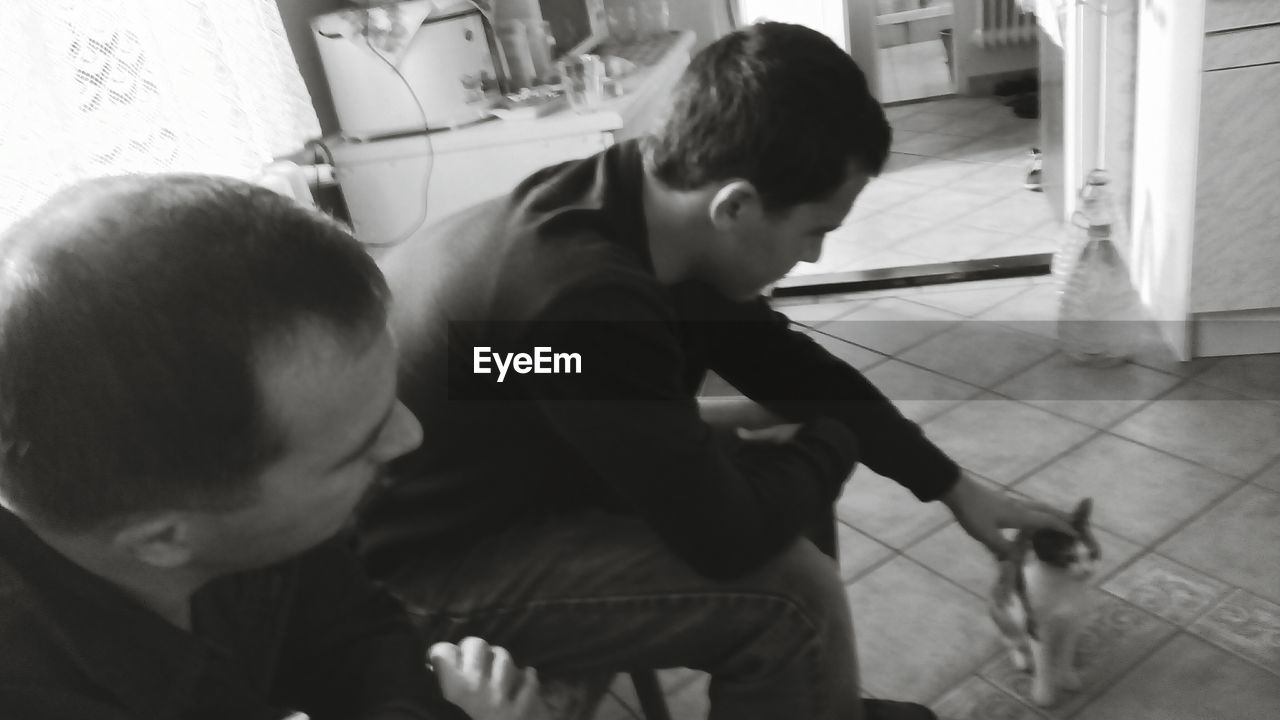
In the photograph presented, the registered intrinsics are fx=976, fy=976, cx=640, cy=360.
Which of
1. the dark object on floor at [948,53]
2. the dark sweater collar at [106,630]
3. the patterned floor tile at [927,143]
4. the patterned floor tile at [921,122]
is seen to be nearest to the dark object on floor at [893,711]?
the dark sweater collar at [106,630]

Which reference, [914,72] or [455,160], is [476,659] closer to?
[455,160]

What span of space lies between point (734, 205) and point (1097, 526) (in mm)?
896

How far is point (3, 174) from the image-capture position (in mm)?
1131

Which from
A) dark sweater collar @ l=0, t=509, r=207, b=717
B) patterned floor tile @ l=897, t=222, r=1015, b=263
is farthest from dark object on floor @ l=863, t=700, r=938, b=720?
patterned floor tile @ l=897, t=222, r=1015, b=263

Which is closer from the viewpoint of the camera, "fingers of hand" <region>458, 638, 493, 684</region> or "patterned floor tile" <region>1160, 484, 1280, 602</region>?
"fingers of hand" <region>458, 638, 493, 684</region>

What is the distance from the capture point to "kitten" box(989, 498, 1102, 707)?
107 centimetres

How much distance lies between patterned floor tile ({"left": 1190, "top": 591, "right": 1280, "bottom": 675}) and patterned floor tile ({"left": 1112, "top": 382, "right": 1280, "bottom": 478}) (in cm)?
31

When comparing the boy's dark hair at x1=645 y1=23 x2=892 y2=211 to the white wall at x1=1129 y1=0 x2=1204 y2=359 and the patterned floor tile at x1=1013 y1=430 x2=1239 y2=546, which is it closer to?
the patterned floor tile at x1=1013 y1=430 x2=1239 y2=546

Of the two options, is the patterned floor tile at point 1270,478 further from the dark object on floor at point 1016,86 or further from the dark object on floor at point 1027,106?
the dark object on floor at point 1016,86

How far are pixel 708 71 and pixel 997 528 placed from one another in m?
0.59

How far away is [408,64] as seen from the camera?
1.94 m

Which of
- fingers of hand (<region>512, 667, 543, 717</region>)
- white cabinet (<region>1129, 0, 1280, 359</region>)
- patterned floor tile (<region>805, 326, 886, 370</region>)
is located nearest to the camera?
fingers of hand (<region>512, 667, 543, 717</region>)

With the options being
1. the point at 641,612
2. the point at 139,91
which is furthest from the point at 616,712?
the point at 139,91

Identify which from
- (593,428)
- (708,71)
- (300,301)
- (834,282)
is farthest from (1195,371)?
(300,301)
